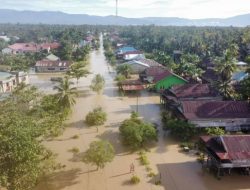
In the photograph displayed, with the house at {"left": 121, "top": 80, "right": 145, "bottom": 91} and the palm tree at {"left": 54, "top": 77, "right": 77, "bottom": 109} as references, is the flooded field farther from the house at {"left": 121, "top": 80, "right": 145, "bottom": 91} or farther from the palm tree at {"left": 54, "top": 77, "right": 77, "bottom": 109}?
the house at {"left": 121, "top": 80, "right": 145, "bottom": 91}

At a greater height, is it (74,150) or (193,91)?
(193,91)

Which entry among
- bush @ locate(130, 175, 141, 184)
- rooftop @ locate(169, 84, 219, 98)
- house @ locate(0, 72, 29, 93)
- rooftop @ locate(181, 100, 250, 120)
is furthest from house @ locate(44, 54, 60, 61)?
bush @ locate(130, 175, 141, 184)

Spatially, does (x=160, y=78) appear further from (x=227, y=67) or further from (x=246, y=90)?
(x=246, y=90)

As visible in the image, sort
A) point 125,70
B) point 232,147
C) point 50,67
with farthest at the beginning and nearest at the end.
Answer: point 50,67, point 125,70, point 232,147

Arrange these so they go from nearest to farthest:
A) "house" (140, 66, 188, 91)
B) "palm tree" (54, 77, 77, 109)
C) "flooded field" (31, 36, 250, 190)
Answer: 1. "flooded field" (31, 36, 250, 190)
2. "palm tree" (54, 77, 77, 109)
3. "house" (140, 66, 188, 91)

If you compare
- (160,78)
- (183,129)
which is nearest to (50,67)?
(160,78)

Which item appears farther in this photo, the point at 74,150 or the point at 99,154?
the point at 74,150
